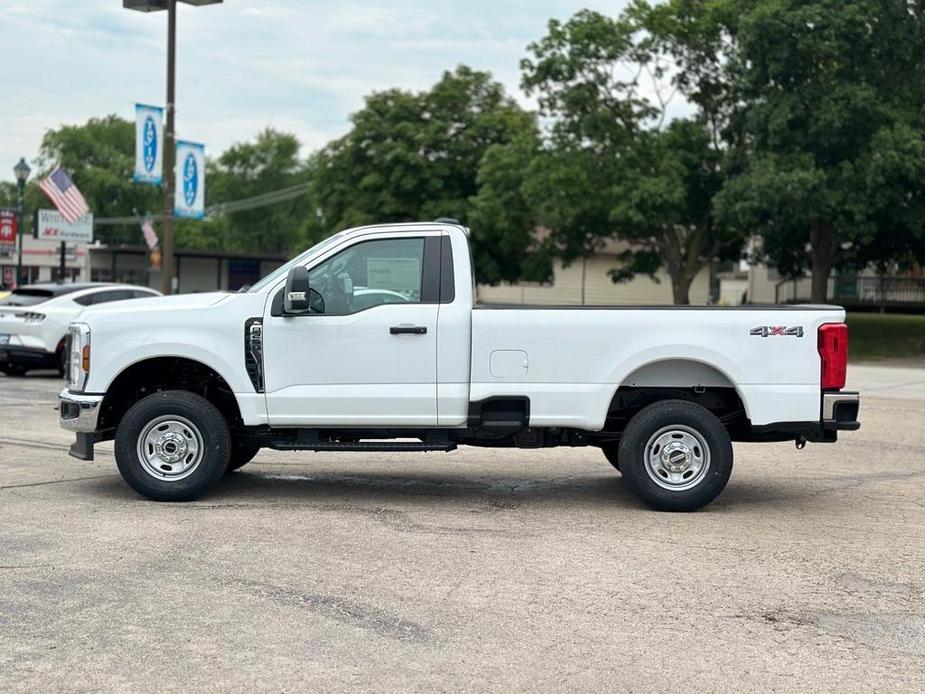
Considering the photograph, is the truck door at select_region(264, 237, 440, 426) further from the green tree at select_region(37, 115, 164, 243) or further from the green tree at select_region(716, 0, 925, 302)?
the green tree at select_region(37, 115, 164, 243)

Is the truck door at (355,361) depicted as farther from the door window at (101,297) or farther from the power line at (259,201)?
the power line at (259,201)

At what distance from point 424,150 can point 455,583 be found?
47717 mm

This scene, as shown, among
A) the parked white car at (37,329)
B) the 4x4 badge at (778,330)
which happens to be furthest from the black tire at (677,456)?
the parked white car at (37,329)

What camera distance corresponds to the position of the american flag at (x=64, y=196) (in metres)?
35.5

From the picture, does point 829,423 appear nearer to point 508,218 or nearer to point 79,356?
point 79,356

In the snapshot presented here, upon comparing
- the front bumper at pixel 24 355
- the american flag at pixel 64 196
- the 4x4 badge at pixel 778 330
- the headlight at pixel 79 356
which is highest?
the american flag at pixel 64 196

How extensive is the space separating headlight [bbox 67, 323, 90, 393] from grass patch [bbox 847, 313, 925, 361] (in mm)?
25426

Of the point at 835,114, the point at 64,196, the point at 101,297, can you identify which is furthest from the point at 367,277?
the point at 64,196

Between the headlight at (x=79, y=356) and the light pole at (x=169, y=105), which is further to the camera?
the light pole at (x=169, y=105)

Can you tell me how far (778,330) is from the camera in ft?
27.2

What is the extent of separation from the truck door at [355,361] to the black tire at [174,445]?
1.52 ft

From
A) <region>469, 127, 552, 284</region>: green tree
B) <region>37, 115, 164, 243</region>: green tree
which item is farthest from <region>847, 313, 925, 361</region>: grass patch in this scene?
<region>37, 115, 164, 243</region>: green tree

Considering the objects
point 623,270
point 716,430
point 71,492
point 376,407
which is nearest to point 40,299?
point 71,492

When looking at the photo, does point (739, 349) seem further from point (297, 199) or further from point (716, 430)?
point (297, 199)
